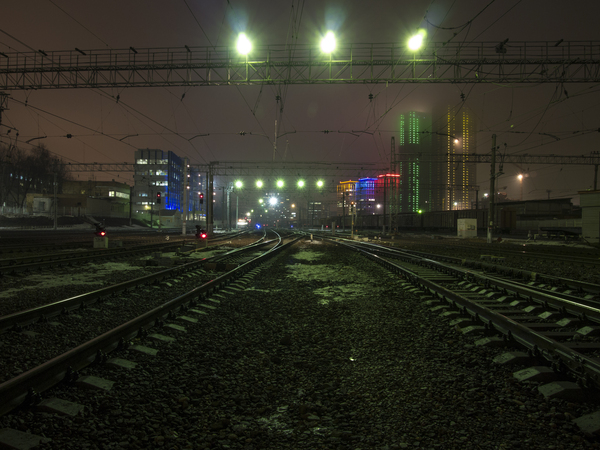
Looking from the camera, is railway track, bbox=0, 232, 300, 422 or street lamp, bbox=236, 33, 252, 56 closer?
railway track, bbox=0, 232, 300, 422

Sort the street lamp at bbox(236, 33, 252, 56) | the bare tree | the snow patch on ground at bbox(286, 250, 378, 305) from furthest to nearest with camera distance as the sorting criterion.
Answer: the bare tree, the street lamp at bbox(236, 33, 252, 56), the snow patch on ground at bbox(286, 250, 378, 305)

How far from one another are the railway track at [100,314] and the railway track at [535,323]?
14.2ft

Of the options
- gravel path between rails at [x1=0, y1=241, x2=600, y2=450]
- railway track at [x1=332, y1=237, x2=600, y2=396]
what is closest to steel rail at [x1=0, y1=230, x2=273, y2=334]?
gravel path between rails at [x1=0, y1=241, x2=600, y2=450]

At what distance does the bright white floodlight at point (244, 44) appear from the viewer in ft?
58.5

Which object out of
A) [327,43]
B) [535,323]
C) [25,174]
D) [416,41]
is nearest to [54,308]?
[535,323]

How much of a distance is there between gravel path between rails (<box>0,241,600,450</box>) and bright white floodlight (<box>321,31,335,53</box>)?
16.1 meters

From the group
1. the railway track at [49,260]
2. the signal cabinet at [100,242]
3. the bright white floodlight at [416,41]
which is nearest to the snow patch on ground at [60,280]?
the railway track at [49,260]

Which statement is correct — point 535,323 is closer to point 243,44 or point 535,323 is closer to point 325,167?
point 243,44

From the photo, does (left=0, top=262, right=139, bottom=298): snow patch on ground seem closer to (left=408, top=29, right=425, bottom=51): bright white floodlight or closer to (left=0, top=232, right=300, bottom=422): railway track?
(left=0, top=232, right=300, bottom=422): railway track

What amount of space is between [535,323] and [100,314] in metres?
6.80

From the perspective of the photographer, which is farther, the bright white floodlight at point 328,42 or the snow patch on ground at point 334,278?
the bright white floodlight at point 328,42

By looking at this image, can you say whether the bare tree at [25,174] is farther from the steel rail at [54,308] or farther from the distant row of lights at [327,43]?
the steel rail at [54,308]

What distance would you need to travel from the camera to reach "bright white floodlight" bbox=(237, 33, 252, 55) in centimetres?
1784

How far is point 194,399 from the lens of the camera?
3.20 meters
